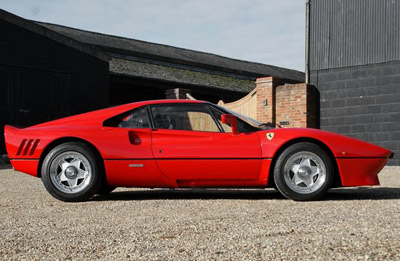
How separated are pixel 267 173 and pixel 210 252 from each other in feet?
9.57

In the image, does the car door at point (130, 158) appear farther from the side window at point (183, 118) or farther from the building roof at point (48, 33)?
the building roof at point (48, 33)

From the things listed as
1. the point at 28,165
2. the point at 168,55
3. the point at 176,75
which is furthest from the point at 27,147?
the point at 168,55

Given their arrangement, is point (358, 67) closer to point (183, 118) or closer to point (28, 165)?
point (183, 118)

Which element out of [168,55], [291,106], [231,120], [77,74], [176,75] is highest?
[168,55]

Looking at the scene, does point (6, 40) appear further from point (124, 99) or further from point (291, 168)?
point (291, 168)

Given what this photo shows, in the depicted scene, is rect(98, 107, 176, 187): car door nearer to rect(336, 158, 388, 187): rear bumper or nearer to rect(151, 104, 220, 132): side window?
rect(151, 104, 220, 132): side window

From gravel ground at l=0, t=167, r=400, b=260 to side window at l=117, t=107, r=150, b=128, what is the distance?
882 millimetres

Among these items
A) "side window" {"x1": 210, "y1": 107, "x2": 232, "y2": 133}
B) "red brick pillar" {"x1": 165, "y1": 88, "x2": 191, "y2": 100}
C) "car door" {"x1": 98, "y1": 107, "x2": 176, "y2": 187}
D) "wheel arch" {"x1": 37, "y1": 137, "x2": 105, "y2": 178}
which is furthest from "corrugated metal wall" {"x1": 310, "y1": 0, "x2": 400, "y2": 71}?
"wheel arch" {"x1": 37, "y1": 137, "x2": 105, "y2": 178}

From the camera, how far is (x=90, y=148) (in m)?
6.63

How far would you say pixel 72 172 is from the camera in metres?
6.55

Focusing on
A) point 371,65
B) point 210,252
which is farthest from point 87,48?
point 210,252

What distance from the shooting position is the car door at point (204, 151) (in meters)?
6.40

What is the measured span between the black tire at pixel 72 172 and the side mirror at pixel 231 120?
1544 millimetres

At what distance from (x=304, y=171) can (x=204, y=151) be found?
1128mm
